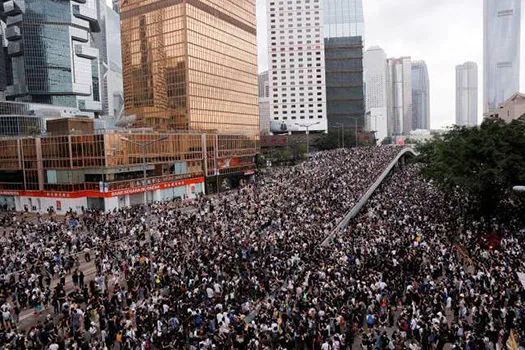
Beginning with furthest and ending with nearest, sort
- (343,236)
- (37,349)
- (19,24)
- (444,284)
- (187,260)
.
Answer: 1. (19,24)
2. (343,236)
3. (187,260)
4. (444,284)
5. (37,349)

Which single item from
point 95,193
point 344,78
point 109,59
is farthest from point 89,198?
point 109,59

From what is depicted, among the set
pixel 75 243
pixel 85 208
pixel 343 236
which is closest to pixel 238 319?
pixel 343 236

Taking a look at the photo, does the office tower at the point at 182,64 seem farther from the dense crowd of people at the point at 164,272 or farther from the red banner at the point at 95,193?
the dense crowd of people at the point at 164,272

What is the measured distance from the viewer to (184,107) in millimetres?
65438

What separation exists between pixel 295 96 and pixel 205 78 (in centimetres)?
6707

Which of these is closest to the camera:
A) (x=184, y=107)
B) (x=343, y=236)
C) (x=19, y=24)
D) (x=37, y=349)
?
(x=37, y=349)

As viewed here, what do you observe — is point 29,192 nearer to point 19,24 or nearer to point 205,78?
point 205,78

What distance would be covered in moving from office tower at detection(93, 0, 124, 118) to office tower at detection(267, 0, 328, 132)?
208 feet

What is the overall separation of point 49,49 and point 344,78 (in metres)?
81.3

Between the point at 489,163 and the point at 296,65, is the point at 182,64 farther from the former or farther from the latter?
the point at 296,65

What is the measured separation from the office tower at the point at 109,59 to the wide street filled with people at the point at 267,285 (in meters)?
145

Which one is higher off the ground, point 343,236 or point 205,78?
point 205,78

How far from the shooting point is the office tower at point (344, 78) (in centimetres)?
13125

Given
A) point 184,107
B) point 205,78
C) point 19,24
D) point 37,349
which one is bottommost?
point 37,349
